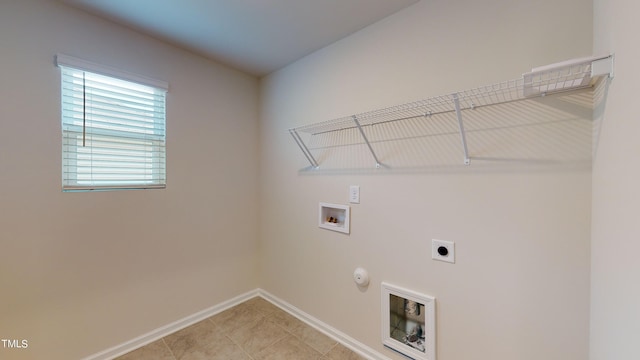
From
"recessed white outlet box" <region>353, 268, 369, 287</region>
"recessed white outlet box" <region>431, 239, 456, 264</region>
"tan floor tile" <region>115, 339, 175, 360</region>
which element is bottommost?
"tan floor tile" <region>115, 339, 175, 360</region>

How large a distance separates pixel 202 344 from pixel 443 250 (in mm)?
1894

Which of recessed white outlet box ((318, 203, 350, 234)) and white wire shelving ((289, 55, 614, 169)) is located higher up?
white wire shelving ((289, 55, 614, 169))

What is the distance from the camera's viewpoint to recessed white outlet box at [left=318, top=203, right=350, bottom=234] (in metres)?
1.88

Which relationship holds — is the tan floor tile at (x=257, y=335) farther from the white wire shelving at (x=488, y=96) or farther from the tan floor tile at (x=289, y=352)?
the white wire shelving at (x=488, y=96)

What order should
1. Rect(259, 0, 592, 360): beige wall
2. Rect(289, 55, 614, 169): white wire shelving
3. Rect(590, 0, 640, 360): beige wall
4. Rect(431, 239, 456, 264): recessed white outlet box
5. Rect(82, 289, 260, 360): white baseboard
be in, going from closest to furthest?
1. Rect(590, 0, 640, 360): beige wall
2. Rect(289, 55, 614, 169): white wire shelving
3. Rect(259, 0, 592, 360): beige wall
4. Rect(431, 239, 456, 264): recessed white outlet box
5. Rect(82, 289, 260, 360): white baseboard

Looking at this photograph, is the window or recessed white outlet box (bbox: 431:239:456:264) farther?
the window

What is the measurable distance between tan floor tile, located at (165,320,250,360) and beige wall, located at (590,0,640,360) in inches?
75.8

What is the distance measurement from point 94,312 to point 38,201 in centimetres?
83

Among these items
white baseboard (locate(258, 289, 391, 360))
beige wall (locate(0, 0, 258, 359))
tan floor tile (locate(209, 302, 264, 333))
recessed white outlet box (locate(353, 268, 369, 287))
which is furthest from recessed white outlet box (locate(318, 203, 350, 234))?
tan floor tile (locate(209, 302, 264, 333))

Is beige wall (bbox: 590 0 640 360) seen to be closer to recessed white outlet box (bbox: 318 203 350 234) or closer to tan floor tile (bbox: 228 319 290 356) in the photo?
recessed white outlet box (bbox: 318 203 350 234)

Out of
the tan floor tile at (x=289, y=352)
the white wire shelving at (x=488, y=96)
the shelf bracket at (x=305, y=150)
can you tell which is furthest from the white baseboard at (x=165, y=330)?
the white wire shelving at (x=488, y=96)

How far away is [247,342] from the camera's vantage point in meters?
1.91

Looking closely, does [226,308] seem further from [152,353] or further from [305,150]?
[305,150]

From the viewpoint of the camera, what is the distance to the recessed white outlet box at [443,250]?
1.38 m
